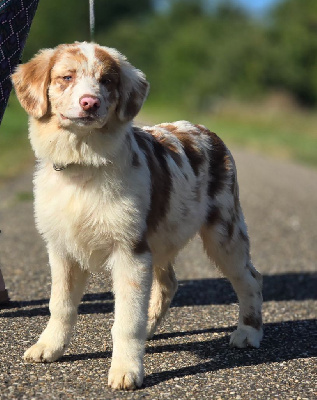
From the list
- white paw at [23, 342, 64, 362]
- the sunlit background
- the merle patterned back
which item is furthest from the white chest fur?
the sunlit background

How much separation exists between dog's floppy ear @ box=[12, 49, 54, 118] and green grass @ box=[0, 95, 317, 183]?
202 inches

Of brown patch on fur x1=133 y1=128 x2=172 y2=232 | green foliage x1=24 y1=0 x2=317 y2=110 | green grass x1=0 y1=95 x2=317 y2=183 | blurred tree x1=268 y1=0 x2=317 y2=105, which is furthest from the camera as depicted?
green foliage x1=24 y1=0 x2=317 y2=110

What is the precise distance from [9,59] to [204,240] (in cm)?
183

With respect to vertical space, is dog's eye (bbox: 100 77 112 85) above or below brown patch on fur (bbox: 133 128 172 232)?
above

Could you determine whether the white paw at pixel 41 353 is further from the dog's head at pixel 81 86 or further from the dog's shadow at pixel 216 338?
the dog's head at pixel 81 86

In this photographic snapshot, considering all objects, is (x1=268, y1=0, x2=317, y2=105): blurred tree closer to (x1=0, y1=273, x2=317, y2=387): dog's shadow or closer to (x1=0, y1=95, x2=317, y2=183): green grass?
(x1=0, y1=95, x2=317, y2=183): green grass

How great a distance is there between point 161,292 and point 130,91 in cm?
168

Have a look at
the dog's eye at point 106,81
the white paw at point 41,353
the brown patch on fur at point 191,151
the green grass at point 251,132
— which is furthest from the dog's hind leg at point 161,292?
the green grass at point 251,132

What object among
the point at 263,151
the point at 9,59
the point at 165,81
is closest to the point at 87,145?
the point at 9,59

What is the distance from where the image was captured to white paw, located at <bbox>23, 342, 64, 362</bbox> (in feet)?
15.6

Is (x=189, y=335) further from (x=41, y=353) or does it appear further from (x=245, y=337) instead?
(x=41, y=353)

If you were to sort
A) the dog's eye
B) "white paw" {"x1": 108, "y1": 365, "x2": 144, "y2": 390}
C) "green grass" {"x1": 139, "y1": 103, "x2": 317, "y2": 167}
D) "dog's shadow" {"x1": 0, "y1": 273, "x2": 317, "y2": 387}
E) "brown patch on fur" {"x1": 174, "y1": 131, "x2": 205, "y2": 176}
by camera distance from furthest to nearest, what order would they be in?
"green grass" {"x1": 139, "y1": 103, "x2": 317, "y2": 167} → "brown patch on fur" {"x1": 174, "y1": 131, "x2": 205, "y2": 176} → "dog's shadow" {"x1": 0, "y1": 273, "x2": 317, "y2": 387} → the dog's eye → "white paw" {"x1": 108, "y1": 365, "x2": 144, "y2": 390}

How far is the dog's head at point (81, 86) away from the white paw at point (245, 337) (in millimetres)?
1770

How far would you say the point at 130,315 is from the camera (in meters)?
4.38
